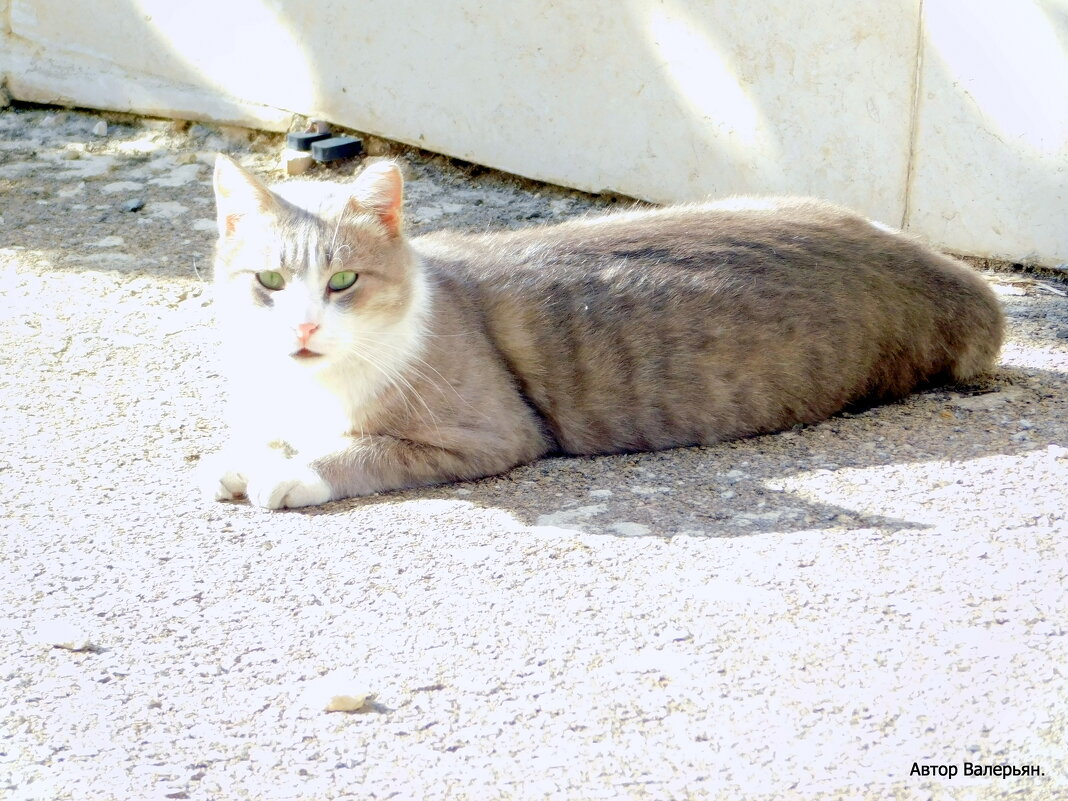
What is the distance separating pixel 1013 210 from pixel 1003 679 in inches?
114

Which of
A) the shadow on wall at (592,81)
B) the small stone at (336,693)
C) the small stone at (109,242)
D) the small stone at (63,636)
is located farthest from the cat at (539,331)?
the small stone at (109,242)

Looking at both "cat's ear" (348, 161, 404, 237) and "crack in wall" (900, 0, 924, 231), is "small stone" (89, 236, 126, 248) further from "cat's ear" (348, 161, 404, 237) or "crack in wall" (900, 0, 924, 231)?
"crack in wall" (900, 0, 924, 231)

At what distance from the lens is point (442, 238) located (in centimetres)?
431

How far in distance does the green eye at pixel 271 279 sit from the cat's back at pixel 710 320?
0.59 metres

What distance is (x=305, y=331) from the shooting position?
3.35 meters

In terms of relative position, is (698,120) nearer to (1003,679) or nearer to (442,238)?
(442,238)

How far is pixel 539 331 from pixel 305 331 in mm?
789

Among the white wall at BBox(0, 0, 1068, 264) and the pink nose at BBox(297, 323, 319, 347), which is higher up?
the white wall at BBox(0, 0, 1068, 264)

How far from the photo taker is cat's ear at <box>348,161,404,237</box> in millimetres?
3598

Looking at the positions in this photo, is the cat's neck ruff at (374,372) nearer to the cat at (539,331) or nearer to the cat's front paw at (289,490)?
the cat at (539,331)

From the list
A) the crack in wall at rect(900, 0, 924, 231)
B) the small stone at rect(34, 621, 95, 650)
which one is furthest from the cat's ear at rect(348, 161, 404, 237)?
the crack in wall at rect(900, 0, 924, 231)

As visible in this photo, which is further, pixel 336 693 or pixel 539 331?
pixel 539 331

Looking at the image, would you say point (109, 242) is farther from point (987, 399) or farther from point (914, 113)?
point (987, 399)

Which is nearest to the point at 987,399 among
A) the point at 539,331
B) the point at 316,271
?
the point at 539,331
